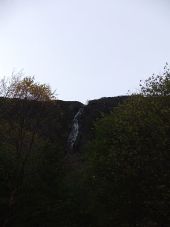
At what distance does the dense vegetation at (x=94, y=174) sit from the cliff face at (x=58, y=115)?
187mm

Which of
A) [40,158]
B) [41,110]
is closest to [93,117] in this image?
[41,110]

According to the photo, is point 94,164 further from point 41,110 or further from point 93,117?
point 93,117

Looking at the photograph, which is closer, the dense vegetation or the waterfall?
the dense vegetation

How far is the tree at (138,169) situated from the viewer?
102ft

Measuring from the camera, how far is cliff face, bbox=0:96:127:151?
4431cm

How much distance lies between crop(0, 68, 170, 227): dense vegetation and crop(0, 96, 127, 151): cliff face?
19 centimetres

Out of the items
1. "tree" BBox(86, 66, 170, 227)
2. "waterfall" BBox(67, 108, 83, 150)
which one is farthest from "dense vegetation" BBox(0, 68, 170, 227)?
"waterfall" BBox(67, 108, 83, 150)

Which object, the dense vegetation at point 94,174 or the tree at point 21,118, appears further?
the tree at point 21,118

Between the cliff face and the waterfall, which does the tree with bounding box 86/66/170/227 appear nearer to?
the cliff face

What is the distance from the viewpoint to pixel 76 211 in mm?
38906

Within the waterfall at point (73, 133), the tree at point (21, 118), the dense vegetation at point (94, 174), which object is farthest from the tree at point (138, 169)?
the waterfall at point (73, 133)

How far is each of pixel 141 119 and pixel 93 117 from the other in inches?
1731

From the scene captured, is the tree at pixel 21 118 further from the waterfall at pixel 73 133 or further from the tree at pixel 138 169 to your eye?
the waterfall at pixel 73 133

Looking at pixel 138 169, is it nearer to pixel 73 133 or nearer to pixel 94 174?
pixel 94 174
